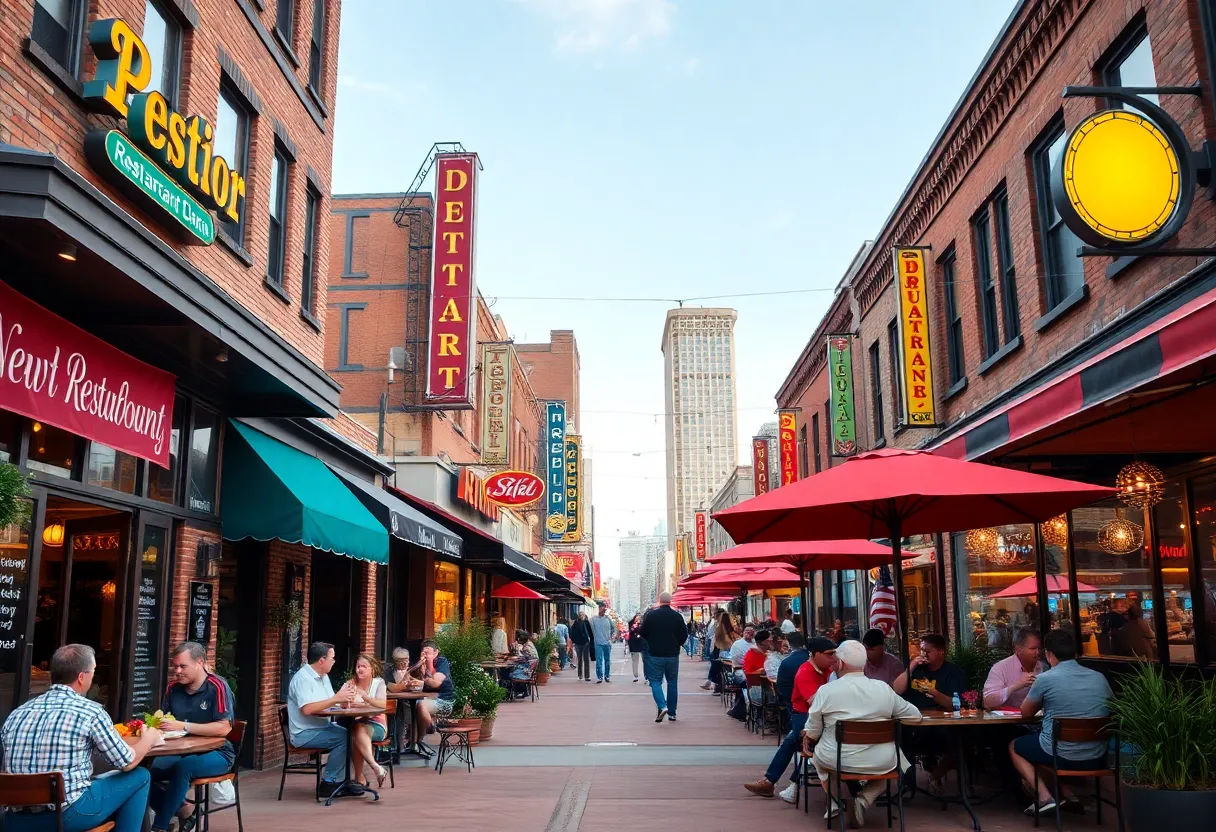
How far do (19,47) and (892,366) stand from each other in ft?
56.1

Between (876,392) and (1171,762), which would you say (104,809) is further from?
(876,392)

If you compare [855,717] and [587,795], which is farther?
[587,795]

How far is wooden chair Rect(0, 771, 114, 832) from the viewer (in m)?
5.41

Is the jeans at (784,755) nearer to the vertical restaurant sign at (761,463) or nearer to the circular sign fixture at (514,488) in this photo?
the circular sign fixture at (514,488)

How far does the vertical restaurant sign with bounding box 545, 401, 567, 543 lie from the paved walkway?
2409 centimetres

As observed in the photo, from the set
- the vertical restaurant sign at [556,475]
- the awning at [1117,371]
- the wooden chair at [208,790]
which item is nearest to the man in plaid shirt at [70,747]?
the wooden chair at [208,790]

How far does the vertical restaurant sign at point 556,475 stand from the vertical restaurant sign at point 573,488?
43 centimetres

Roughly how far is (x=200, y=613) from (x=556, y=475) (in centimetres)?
2959

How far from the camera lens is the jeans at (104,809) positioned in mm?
5625

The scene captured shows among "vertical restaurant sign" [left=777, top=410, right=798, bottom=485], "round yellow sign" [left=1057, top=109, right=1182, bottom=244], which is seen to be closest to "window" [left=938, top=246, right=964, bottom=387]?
"round yellow sign" [left=1057, top=109, right=1182, bottom=244]

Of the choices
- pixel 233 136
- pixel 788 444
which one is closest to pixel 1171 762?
pixel 233 136

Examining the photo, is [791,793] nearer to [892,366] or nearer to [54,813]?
[54,813]

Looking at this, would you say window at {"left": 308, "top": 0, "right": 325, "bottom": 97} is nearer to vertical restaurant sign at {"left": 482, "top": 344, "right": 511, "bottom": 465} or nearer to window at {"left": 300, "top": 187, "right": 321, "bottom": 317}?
window at {"left": 300, "top": 187, "right": 321, "bottom": 317}

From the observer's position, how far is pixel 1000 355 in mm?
14016
